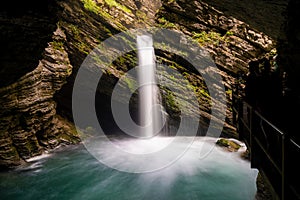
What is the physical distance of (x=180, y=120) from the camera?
21.7 metres

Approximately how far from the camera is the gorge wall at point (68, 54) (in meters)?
11.5

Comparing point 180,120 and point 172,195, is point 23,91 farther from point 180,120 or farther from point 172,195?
point 180,120

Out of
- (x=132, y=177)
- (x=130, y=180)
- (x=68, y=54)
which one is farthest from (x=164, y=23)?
(x=130, y=180)

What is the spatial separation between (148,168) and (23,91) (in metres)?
9.57

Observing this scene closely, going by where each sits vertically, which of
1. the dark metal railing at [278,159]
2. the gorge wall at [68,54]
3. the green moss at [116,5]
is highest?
the green moss at [116,5]

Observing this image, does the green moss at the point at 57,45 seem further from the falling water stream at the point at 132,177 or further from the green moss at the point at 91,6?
the falling water stream at the point at 132,177

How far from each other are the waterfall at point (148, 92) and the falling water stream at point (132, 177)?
1.74 feet

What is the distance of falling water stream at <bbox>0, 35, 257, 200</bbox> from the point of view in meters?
12.1

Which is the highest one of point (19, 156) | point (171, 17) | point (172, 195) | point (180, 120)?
point (171, 17)

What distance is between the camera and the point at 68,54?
19969mm

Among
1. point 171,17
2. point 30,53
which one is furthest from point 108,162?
point 171,17

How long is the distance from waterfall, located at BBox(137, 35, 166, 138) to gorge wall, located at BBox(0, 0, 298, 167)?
1176mm

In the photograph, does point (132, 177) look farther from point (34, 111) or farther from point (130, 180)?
point (34, 111)

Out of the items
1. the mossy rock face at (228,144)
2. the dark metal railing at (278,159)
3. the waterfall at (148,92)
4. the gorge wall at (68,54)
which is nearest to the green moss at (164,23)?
the gorge wall at (68,54)
